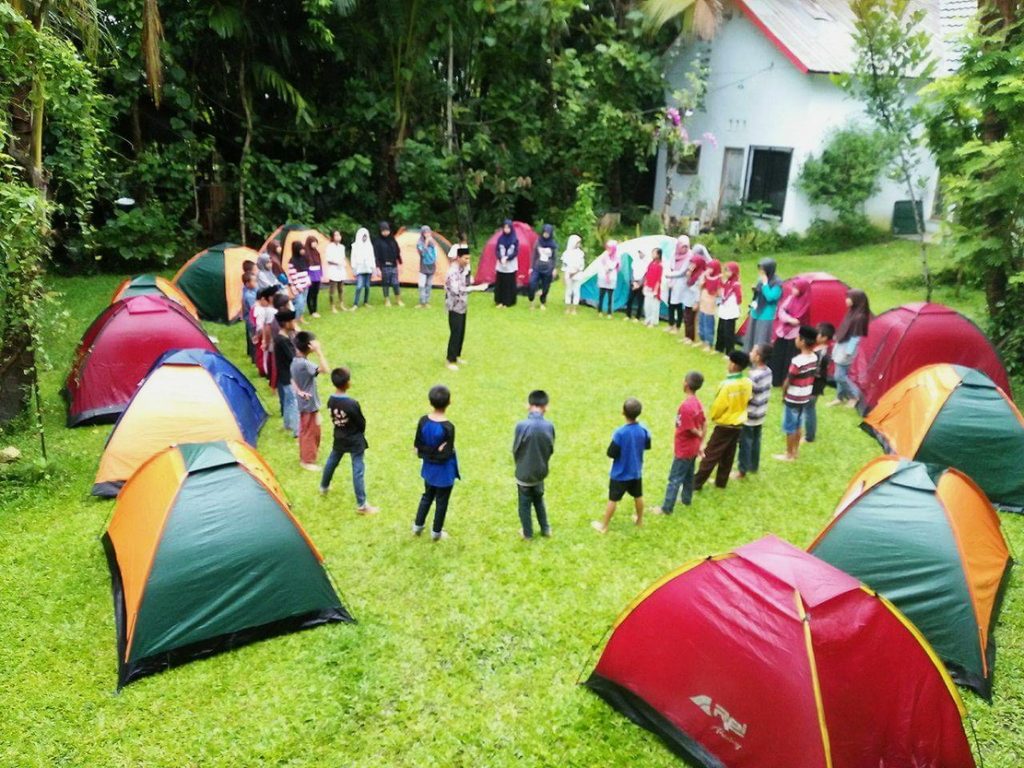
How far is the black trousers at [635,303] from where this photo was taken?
13289 millimetres

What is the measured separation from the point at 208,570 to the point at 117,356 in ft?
14.6

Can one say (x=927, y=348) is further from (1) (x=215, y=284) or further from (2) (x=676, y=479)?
(1) (x=215, y=284)

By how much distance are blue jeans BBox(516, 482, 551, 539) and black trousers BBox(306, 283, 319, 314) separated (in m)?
7.25

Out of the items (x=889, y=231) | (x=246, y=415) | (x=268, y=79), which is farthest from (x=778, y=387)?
(x=268, y=79)

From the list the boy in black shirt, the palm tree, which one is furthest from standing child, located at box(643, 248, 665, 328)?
the palm tree

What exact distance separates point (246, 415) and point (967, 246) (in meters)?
9.20

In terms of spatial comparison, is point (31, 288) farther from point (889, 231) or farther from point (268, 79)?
point (889, 231)

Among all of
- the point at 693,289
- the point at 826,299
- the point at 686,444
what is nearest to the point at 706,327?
the point at 693,289

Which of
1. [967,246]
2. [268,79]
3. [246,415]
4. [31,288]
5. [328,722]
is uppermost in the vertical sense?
[268,79]

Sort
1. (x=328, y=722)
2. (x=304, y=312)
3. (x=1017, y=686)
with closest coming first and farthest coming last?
(x=328, y=722), (x=1017, y=686), (x=304, y=312)

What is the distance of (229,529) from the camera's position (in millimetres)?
5070

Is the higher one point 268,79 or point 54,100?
point 268,79

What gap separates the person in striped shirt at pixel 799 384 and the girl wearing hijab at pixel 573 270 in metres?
5.92

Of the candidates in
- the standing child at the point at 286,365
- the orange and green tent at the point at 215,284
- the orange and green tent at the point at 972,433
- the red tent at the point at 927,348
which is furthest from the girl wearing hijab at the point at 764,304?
the orange and green tent at the point at 215,284
